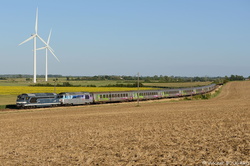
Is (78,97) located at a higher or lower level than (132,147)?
higher

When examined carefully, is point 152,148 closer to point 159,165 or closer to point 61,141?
point 159,165

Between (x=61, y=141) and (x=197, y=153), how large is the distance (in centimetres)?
1102

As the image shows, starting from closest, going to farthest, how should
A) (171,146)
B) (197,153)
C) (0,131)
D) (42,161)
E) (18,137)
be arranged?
(197,153) → (42,161) → (171,146) → (18,137) → (0,131)

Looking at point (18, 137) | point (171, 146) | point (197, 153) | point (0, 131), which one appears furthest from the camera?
point (0, 131)

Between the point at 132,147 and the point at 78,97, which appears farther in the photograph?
the point at 78,97

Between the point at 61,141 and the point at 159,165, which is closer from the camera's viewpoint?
the point at 159,165

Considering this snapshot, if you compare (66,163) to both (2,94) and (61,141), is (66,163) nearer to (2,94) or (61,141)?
(61,141)

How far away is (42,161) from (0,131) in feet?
50.7

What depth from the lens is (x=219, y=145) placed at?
60.2 ft

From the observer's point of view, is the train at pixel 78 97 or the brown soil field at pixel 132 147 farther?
the train at pixel 78 97

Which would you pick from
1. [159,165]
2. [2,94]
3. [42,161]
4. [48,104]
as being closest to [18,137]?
[42,161]

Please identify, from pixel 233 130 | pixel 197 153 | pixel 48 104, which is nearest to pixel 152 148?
pixel 197 153

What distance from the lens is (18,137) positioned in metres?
27.4

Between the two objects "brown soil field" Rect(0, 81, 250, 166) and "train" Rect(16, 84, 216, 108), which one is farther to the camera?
"train" Rect(16, 84, 216, 108)
